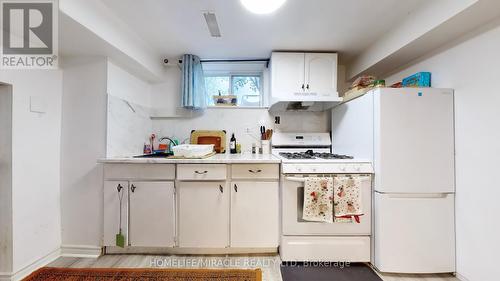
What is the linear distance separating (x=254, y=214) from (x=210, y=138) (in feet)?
3.92

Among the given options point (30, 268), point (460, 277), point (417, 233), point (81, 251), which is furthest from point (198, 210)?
point (460, 277)

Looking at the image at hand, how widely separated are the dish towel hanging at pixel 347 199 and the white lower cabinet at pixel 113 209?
193 cm

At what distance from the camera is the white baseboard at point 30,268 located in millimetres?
1550

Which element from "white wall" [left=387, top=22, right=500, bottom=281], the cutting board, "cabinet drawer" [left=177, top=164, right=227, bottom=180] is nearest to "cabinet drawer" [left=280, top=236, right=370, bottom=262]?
"white wall" [left=387, top=22, right=500, bottom=281]

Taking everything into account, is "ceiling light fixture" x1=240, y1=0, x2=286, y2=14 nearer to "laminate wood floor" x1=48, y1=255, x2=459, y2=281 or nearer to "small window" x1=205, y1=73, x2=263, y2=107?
"small window" x1=205, y1=73, x2=263, y2=107

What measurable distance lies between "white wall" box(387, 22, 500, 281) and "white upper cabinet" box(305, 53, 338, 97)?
3.07ft

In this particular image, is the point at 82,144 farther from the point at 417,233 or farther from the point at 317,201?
the point at 417,233

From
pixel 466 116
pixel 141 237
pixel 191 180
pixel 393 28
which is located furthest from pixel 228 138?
pixel 466 116

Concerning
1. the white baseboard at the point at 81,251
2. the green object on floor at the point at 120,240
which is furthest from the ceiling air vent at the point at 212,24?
the white baseboard at the point at 81,251

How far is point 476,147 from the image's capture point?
149cm

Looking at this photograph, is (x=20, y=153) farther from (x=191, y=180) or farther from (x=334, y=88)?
(x=334, y=88)

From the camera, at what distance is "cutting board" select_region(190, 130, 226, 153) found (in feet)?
8.70

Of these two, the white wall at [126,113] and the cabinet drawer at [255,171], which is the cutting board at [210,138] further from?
the cabinet drawer at [255,171]

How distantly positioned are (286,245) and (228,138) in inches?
57.9
